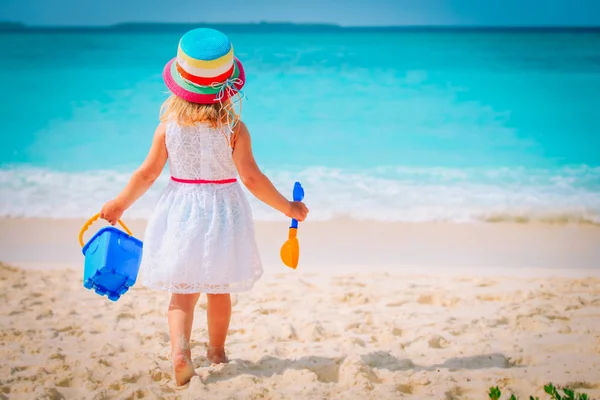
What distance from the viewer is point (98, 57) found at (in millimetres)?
15305

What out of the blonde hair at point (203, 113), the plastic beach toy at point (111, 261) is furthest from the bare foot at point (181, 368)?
the blonde hair at point (203, 113)

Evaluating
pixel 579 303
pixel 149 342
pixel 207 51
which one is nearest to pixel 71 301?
pixel 149 342

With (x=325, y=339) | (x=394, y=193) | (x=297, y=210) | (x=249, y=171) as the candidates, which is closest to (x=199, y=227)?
(x=249, y=171)

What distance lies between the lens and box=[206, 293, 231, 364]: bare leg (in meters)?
2.89

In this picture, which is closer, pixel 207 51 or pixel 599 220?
pixel 207 51

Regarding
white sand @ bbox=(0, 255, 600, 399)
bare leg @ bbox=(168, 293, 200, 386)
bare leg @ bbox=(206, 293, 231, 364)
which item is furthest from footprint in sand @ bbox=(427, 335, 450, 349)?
bare leg @ bbox=(168, 293, 200, 386)

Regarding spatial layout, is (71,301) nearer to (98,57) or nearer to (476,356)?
(476,356)

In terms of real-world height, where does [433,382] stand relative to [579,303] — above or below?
below

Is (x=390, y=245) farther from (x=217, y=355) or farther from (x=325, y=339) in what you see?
(x=217, y=355)

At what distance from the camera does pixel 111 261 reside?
9.05ft

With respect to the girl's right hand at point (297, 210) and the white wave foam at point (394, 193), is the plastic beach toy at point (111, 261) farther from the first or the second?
the white wave foam at point (394, 193)

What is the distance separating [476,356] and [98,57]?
1366cm

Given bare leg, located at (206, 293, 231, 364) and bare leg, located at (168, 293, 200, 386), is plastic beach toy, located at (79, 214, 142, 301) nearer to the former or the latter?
bare leg, located at (168, 293, 200, 386)

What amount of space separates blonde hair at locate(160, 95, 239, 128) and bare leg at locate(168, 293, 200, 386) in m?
0.68
